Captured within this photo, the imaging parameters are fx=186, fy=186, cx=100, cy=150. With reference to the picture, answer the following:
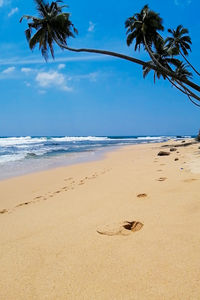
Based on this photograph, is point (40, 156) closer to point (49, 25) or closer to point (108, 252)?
point (49, 25)

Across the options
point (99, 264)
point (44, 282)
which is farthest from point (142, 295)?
point (44, 282)

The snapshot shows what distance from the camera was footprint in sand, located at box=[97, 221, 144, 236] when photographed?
2.14 m

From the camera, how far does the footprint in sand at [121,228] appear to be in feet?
7.02

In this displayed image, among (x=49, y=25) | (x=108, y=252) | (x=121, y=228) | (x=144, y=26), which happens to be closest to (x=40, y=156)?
(x=49, y=25)

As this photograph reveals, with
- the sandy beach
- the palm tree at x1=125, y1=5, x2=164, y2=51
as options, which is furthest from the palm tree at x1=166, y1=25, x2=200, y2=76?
the sandy beach

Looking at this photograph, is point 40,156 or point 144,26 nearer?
point 144,26

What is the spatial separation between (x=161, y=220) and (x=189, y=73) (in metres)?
28.5

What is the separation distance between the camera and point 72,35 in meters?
12.8

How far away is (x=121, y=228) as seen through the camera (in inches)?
88.0

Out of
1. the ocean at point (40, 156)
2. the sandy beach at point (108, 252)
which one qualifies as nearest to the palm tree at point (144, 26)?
the ocean at point (40, 156)

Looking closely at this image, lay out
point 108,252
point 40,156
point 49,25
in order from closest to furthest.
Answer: point 108,252 < point 49,25 < point 40,156

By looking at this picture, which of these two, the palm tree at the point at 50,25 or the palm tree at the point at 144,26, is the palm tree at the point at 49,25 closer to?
the palm tree at the point at 50,25

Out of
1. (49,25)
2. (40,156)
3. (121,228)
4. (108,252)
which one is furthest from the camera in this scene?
(40,156)

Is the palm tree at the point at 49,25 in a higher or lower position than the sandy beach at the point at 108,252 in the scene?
higher
